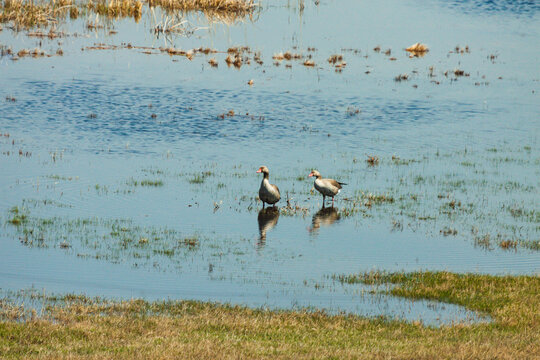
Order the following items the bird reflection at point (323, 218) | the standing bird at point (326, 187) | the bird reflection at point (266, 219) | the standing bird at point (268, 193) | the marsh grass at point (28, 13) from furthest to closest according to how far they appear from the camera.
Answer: the marsh grass at point (28, 13) < the standing bird at point (326, 187) < the standing bird at point (268, 193) < the bird reflection at point (323, 218) < the bird reflection at point (266, 219)

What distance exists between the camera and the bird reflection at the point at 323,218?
2502cm

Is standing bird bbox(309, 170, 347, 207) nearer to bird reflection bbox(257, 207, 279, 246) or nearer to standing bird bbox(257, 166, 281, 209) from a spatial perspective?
standing bird bbox(257, 166, 281, 209)

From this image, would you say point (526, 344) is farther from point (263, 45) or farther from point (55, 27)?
point (55, 27)

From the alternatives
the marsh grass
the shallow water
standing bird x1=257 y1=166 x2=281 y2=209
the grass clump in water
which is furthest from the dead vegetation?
standing bird x1=257 y1=166 x2=281 y2=209

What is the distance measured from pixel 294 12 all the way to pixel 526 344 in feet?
214

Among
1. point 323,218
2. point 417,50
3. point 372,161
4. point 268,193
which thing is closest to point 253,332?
point 323,218

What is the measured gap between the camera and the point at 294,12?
252ft

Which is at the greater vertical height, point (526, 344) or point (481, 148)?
point (526, 344)

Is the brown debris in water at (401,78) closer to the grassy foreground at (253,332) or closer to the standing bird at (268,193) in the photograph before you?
the standing bird at (268,193)

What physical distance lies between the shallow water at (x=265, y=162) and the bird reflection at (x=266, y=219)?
0.13m

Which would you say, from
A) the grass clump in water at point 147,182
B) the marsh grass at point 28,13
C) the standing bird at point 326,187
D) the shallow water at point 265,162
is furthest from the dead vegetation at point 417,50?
the grass clump in water at point 147,182

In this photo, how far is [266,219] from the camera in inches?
1010

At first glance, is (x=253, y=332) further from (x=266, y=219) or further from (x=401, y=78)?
(x=401, y=78)

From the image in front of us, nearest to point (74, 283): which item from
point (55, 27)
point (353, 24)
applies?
point (55, 27)
